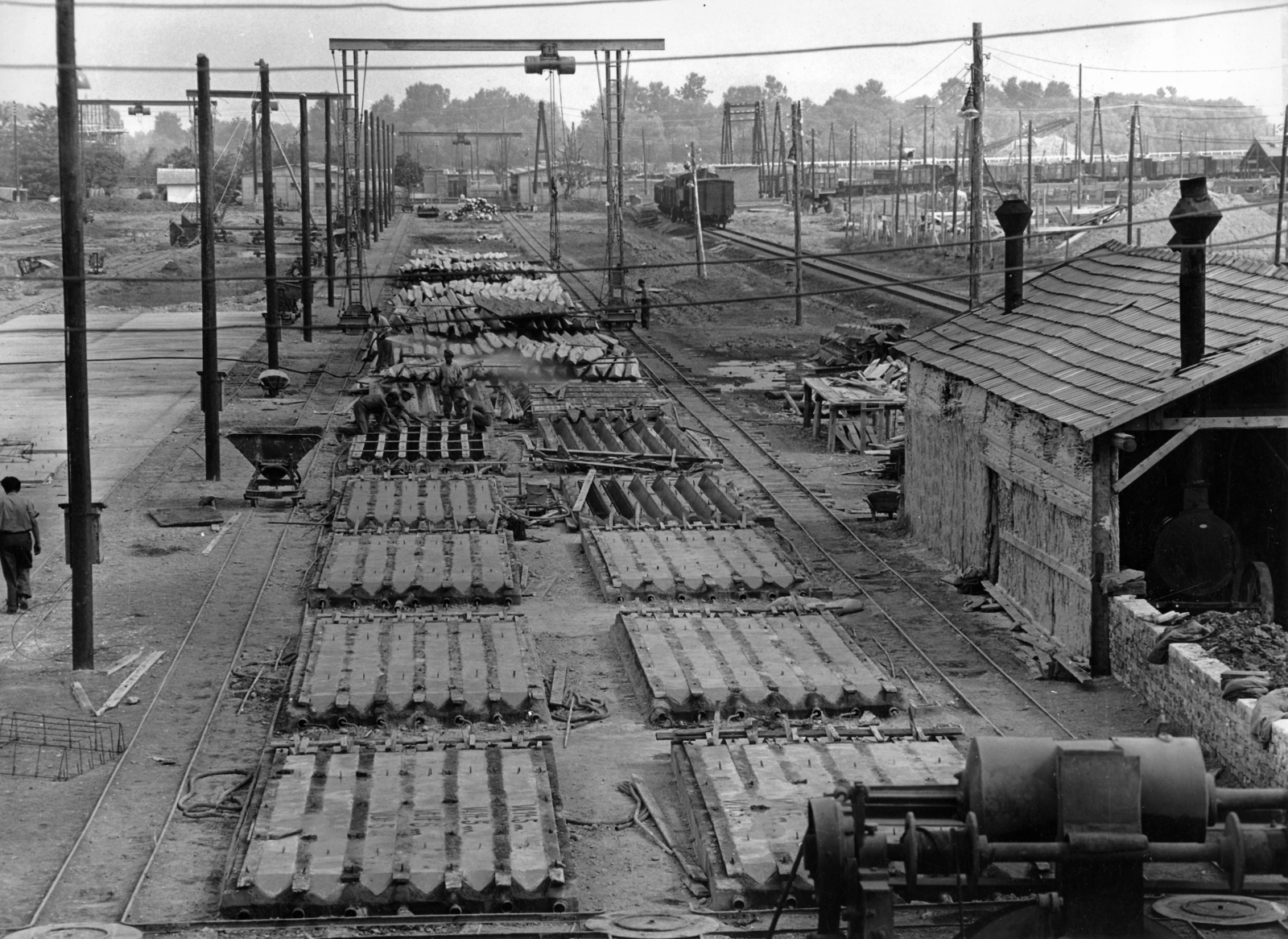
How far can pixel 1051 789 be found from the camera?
8.58 meters

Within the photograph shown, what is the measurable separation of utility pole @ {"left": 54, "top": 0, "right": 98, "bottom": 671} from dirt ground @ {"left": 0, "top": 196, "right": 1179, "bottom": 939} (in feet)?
1.91

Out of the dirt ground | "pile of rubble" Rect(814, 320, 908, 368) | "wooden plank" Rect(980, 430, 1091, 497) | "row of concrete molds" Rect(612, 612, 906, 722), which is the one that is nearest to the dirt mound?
"pile of rubble" Rect(814, 320, 908, 368)

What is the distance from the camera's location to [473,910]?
10.6 m

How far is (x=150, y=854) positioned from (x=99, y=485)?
14.8 meters

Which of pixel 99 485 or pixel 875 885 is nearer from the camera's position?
pixel 875 885

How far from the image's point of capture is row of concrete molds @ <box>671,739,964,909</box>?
10.7 meters

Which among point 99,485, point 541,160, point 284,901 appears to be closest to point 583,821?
point 284,901

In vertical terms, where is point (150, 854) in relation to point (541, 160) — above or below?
below

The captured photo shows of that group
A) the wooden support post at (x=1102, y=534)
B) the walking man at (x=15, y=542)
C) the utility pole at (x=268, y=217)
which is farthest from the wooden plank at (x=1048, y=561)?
the utility pole at (x=268, y=217)

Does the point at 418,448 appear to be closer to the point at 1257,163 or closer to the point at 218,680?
the point at 218,680

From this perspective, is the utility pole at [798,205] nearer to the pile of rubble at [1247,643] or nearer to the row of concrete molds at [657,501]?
the row of concrete molds at [657,501]

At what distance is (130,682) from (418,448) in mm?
11668

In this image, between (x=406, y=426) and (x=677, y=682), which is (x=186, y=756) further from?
(x=406, y=426)

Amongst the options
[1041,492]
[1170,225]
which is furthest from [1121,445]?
[1170,225]
